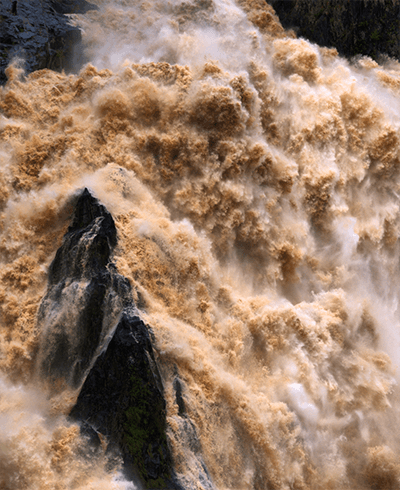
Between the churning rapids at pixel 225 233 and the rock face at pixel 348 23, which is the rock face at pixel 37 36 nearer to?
the churning rapids at pixel 225 233

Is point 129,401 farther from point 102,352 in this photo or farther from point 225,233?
point 225,233

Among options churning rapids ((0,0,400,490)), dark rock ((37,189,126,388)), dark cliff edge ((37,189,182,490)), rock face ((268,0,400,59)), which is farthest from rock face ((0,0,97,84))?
rock face ((268,0,400,59))

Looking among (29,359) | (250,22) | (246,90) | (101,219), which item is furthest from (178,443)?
(250,22)

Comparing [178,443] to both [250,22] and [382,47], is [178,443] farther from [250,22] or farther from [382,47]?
[382,47]

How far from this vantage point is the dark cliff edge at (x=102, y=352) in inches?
184

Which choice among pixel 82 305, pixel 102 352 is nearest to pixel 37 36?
pixel 82 305

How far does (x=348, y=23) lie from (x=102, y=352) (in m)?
8.46

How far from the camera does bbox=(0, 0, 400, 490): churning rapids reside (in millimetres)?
5309

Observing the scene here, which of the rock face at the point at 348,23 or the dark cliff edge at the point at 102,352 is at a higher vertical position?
the rock face at the point at 348,23

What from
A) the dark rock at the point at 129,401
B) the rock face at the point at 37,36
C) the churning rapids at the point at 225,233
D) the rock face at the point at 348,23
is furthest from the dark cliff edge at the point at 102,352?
the rock face at the point at 348,23

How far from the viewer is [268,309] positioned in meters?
6.40

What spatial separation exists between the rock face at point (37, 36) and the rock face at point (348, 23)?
4112mm

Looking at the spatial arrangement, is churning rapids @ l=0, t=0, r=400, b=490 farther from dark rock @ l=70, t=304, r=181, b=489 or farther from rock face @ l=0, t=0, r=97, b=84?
rock face @ l=0, t=0, r=97, b=84

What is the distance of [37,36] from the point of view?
7504 millimetres
